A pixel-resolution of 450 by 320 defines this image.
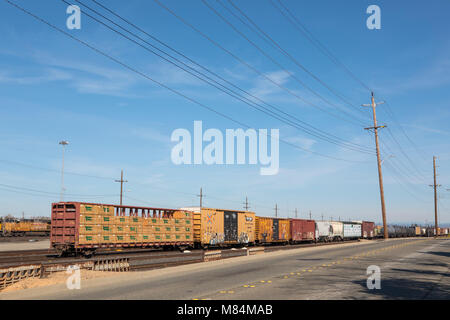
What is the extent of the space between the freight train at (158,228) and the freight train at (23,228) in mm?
46323

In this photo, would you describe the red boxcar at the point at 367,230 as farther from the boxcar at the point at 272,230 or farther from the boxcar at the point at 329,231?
the boxcar at the point at 272,230

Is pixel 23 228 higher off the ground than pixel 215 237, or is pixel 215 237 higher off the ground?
pixel 215 237

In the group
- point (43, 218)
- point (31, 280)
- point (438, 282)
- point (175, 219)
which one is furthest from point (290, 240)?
point (43, 218)

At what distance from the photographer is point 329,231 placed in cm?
6166

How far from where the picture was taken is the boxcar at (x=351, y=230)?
224 ft

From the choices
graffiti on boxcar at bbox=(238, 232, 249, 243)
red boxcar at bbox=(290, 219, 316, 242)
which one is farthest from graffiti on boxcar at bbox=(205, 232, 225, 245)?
red boxcar at bbox=(290, 219, 316, 242)

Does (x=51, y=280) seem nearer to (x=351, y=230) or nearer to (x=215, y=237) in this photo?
(x=215, y=237)

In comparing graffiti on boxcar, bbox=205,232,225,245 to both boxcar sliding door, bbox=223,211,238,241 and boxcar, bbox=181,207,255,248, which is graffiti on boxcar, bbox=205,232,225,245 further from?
boxcar sliding door, bbox=223,211,238,241

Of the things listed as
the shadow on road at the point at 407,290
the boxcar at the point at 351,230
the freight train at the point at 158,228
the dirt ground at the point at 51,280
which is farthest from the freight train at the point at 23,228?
the shadow on road at the point at 407,290

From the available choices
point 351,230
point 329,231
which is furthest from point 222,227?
point 351,230

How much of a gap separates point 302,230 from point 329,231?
368 inches

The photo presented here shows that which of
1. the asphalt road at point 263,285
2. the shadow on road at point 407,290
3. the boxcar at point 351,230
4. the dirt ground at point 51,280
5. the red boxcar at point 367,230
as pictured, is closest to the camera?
the shadow on road at point 407,290

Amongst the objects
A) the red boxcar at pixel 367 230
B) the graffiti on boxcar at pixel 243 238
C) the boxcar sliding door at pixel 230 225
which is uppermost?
the boxcar sliding door at pixel 230 225
